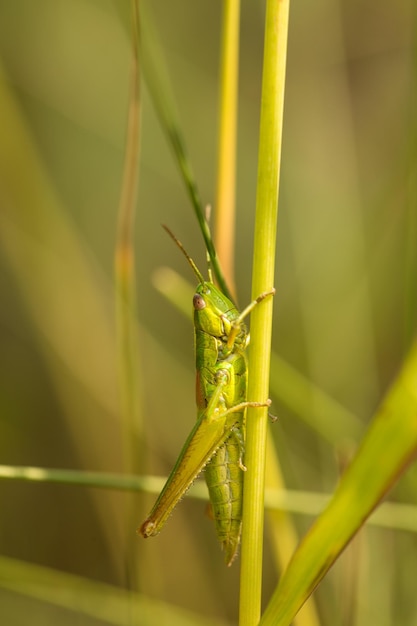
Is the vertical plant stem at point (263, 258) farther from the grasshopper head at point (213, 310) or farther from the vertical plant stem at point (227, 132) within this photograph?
the grasshopper head at point (213, 310)

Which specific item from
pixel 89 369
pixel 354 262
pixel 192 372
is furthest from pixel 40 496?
pixel 354 262

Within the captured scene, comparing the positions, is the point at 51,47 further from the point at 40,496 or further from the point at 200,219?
the point at 200,219

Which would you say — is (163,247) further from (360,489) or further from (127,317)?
(360,489)

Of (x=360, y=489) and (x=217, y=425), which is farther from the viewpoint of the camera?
(x=217, y=425)

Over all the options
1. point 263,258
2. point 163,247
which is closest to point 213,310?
point 263,258

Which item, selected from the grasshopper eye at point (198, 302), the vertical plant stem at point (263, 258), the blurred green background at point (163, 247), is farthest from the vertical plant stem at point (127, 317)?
the blurred green background at point (163, 247)
